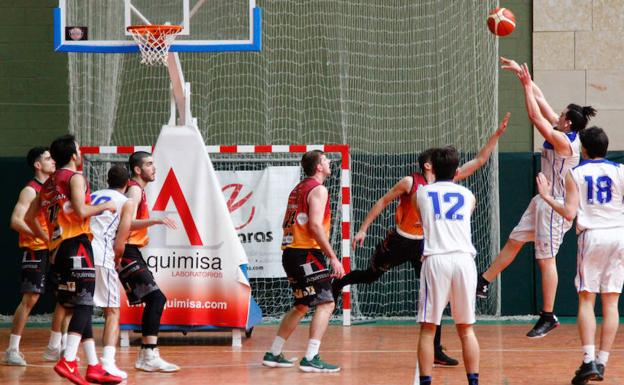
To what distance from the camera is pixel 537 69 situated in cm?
1492

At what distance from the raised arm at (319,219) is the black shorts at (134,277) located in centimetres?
155

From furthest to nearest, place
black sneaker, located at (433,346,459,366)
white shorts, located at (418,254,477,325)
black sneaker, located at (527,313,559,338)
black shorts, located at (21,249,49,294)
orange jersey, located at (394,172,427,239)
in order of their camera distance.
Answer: black shorts, located at (21,249,49,294) → orange jersey, located at (394,172,427,239) → black sneaker, located at (527,313,559,338) → black sneaker, located at (433,346,459,366) → white shorts, located at (418,254,477,325)

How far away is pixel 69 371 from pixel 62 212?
49.4 inches

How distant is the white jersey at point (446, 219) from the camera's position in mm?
7742

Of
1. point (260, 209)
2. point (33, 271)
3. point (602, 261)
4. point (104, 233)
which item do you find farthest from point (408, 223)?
point (260, 209)

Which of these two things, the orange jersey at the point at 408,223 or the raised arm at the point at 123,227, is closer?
the raised arm at the point at 123,227

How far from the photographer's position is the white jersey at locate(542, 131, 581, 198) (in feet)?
33.0

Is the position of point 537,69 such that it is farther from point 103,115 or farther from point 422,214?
point 422,214

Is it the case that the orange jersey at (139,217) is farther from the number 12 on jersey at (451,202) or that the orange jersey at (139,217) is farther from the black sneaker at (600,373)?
the black sneaker at (600,373)

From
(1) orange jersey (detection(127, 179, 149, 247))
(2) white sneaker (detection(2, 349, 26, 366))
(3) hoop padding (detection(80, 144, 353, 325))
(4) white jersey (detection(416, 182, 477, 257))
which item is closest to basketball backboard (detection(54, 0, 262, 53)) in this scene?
(3) hoop padding (detection(80, 144, 353, 325))

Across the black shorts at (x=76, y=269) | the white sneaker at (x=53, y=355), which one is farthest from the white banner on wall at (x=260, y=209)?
the black shorts at (x=76, y=269)

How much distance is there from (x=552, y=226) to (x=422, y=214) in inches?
110

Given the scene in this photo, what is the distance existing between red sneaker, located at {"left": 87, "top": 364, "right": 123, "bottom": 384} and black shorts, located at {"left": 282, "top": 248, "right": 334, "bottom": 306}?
71.7 inches

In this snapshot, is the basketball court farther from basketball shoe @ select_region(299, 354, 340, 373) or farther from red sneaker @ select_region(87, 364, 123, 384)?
red sneaker @ select_region(87, 364, 123, 384)
